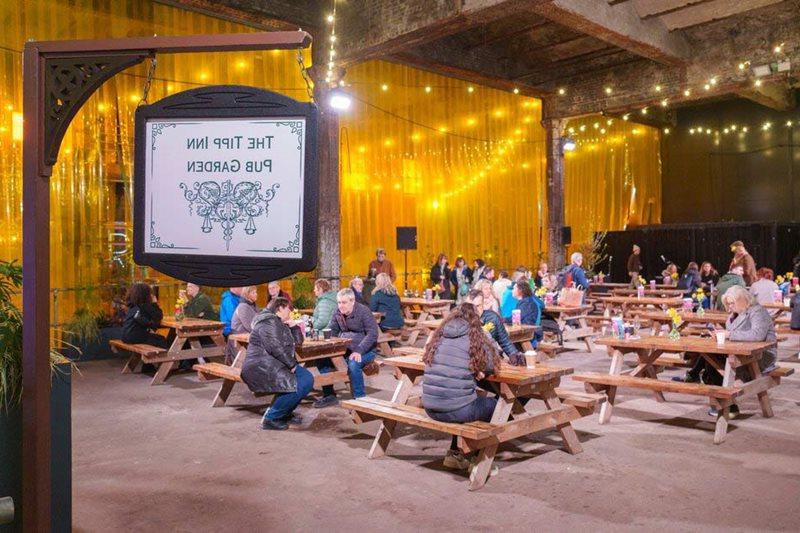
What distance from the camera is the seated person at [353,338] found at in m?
6.92

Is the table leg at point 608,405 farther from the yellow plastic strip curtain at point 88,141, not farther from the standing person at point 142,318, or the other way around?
the yellow plastic strip curtain at point 88,141

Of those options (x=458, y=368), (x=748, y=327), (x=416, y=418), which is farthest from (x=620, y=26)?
(x=416, y=418)

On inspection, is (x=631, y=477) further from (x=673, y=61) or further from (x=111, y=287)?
(x=673, y=61)

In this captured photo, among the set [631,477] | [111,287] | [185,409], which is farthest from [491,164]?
[631,477]

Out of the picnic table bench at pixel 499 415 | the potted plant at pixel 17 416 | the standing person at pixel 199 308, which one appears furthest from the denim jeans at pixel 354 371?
the potted plant at pixel 17 416

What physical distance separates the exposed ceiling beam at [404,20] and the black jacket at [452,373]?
233 inches

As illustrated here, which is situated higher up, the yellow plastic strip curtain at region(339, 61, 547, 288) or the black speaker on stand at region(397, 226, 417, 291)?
the yellow plastic strip curtain at region(339, 61, 547, 288)

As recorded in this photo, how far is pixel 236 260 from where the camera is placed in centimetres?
265

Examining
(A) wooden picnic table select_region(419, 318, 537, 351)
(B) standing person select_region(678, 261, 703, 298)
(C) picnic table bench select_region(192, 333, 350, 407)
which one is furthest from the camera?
(B) standing person select_region(678, 261, 703, 298)

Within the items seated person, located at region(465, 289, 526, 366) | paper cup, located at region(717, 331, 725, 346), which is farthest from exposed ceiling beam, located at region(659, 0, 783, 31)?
seated person, located at region(465, 289, 526, 366)

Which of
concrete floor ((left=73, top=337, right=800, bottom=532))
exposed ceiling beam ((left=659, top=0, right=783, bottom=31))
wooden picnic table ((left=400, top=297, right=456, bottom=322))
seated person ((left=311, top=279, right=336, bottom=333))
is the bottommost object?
concrete floor ((left=73, top=337, right=800, bottom=532))

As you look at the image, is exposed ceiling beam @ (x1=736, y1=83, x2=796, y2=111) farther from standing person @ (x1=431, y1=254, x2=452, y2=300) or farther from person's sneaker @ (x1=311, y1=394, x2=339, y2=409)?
person's sneaker @ (x1=311, y1=394, x2=339, y2=409)

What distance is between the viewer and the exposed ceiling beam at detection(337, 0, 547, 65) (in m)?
9.64

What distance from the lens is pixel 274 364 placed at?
235 inches
